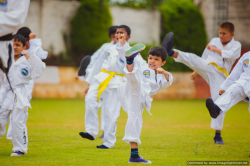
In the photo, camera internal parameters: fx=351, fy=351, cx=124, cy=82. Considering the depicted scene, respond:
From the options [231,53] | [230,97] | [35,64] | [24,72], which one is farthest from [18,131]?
[231,53]

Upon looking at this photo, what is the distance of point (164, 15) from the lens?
24359mm

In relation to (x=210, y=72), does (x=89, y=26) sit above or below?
above

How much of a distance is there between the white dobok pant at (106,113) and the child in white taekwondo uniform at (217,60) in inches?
60.8

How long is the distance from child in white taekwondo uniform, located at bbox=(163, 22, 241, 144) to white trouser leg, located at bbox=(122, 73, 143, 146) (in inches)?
101

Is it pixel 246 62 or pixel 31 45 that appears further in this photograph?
pixel 31 45

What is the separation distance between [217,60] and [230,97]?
188 centimetres

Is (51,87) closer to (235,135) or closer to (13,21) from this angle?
(235,135)

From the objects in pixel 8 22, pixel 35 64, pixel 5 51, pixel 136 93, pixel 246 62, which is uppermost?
pixel 8 22

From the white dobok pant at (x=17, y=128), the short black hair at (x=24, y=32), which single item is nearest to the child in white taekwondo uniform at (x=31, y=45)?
the short black hair at (x=24, y=32)

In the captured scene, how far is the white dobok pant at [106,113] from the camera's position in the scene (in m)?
6.40

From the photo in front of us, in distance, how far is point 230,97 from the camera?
549 cm

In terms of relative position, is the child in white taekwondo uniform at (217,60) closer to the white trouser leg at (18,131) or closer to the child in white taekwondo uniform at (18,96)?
the child in white taekwondo uniform at (18,96)

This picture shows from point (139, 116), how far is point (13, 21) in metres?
2.00

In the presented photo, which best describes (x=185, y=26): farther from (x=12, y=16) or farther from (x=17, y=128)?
(x=12, y=16)
